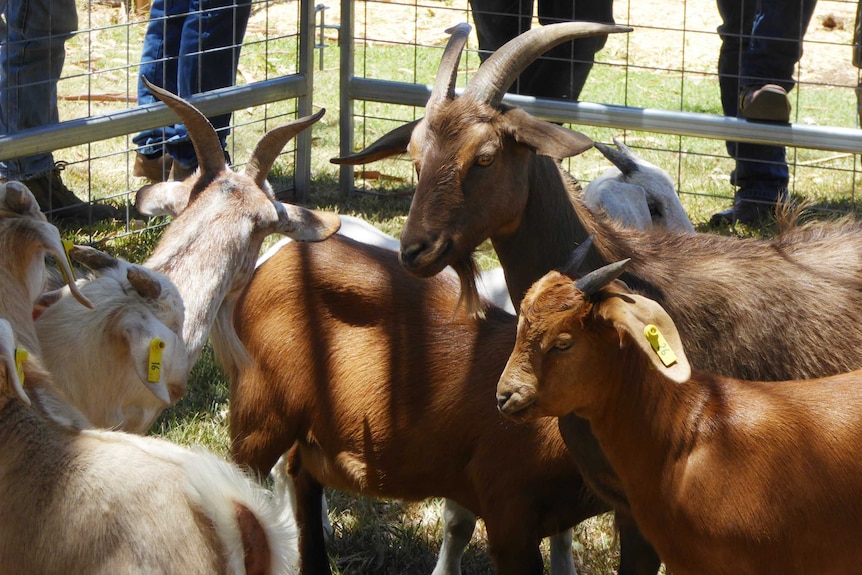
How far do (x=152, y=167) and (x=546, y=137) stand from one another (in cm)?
454

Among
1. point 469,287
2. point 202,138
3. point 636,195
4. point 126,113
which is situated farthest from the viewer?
point 126,113

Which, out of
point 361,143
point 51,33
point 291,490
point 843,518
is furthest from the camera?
point 361,143

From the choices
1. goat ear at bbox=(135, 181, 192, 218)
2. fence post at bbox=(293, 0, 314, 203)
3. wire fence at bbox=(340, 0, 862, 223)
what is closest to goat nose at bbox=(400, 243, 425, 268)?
goat ear at bbox=(135, 181, 192, 218)

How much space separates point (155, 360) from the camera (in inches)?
131

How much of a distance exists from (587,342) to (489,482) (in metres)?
0.75

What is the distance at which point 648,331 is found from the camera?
10.1 ft

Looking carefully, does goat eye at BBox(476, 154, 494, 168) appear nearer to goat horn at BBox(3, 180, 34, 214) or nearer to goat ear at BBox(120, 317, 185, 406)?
goat ear at BBox(120, 317, 185, 406)

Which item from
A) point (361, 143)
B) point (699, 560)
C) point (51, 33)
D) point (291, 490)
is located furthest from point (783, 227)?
point (361, 143)

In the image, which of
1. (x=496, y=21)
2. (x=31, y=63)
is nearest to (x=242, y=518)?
(x=31, y=63)

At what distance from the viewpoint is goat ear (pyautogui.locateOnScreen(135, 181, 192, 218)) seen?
162 inches

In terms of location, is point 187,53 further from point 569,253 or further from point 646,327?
point 646,327

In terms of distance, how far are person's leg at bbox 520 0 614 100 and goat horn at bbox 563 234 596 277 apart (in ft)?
12.8

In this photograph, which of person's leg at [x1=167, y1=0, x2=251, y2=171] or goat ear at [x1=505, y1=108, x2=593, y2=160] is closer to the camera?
goat ear at [x1=505, y1=108, x2=593, y2=160]

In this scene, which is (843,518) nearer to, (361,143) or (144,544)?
(144,544)
